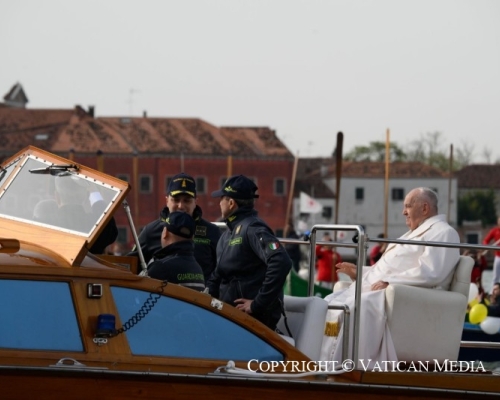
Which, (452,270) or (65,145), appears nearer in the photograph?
(452,270)

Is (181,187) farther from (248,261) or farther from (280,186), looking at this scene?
(280,186)

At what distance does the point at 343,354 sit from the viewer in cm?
709

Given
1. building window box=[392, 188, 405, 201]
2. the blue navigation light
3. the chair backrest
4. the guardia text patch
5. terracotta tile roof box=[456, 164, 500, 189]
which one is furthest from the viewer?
terracotta tile roof box=[456, 164, 500, 189]

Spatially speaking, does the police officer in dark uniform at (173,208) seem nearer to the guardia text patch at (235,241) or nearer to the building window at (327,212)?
the guardia text patch at (235,241)

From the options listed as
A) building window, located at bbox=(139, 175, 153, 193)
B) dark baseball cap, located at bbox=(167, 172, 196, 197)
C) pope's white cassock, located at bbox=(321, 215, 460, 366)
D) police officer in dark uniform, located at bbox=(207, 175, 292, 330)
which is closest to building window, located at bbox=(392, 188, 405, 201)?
building window, located at bbox=(139, 175, 153, 193)

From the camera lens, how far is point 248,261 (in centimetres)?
720

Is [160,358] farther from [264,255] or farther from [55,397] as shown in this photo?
[264,255]

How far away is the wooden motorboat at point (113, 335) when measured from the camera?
19.5 feet

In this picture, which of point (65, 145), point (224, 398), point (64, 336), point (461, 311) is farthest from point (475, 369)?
point (65, 145)

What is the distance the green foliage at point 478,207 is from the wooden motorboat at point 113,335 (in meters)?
121

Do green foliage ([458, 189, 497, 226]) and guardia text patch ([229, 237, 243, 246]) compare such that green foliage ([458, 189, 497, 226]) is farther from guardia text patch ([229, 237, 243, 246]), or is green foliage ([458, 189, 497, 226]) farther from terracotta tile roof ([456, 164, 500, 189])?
guardia text patch ([229, 237, 243, 246])

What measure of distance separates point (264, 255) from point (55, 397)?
1602 mm

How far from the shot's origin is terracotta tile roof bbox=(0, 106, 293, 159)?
331 feet

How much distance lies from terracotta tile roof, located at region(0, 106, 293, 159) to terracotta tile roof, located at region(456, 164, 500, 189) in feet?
99.1
